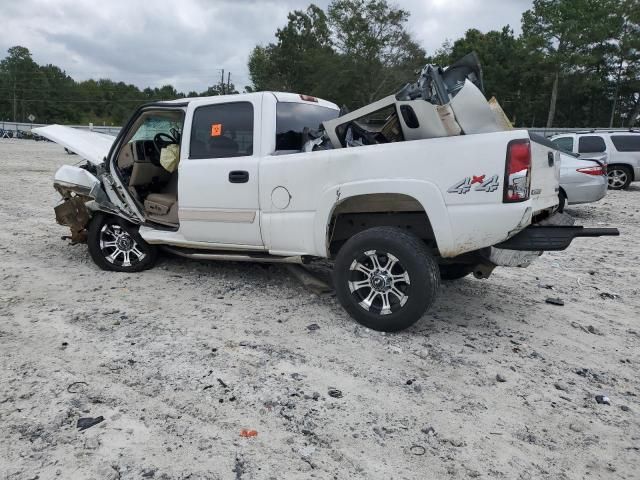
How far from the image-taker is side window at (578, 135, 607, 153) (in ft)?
45.9

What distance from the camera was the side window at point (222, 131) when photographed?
4.71 m

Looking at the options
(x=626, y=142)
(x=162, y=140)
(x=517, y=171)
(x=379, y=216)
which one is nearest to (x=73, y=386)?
(x=379, y=216)

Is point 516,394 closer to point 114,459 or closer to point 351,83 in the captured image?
point 114,459

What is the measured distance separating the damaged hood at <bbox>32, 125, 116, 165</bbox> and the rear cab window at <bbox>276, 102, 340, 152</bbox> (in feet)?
7.44

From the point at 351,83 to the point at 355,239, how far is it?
53952 mm

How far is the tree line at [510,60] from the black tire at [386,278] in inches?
1723

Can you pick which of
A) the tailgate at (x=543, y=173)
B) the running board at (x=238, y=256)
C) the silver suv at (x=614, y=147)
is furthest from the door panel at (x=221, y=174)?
the silver suv at (x=614, y=147)

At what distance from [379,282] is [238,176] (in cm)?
163

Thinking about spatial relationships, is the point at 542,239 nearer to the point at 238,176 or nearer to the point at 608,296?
the point at 608,296

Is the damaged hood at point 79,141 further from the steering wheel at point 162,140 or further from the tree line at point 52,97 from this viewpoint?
the tree line at point 52,97

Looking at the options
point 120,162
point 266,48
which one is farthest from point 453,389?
point 266,48

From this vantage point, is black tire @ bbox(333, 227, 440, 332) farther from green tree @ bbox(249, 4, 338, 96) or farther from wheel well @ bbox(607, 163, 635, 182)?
green tree @ bbox(249, 4, 338, 96)

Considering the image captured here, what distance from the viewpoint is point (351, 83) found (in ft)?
181

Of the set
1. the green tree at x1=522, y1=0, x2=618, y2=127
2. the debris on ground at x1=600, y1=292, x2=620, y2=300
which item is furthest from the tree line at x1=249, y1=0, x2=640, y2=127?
the debris on ground at x1=600, y1=292, x2=620, y2=300
